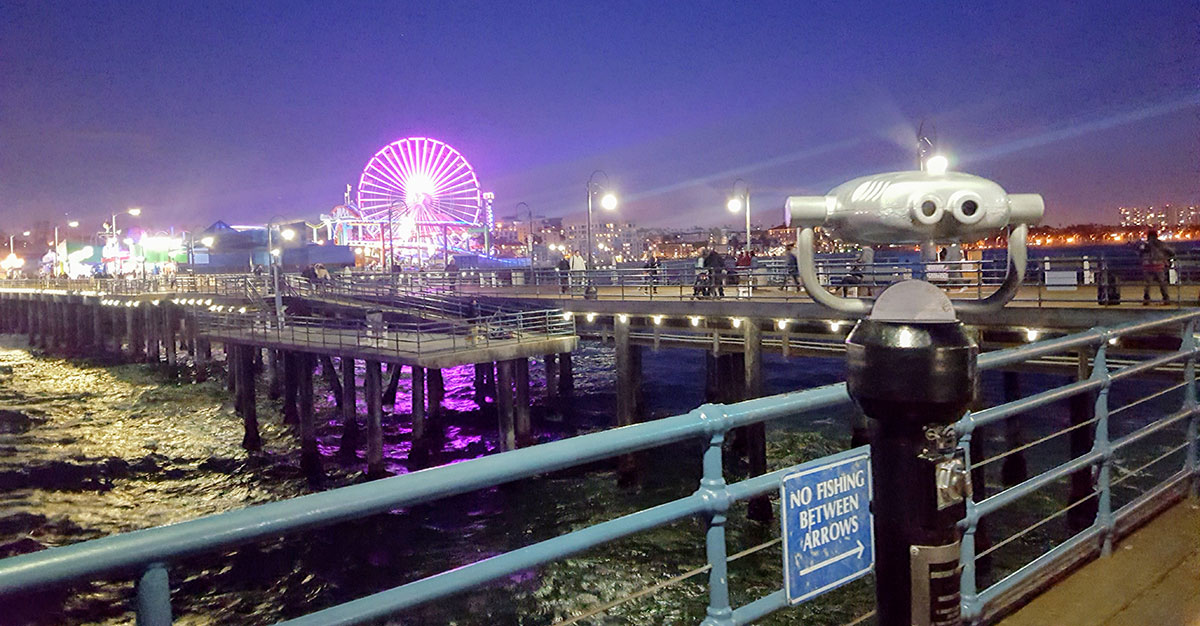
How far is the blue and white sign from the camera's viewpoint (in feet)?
8.14

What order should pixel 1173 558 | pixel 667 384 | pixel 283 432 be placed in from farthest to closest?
pixel 667 384 < pixel 283 432 < pixel 1173 558

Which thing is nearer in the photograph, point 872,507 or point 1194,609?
point 872,507

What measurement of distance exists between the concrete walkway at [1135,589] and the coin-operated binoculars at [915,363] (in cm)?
126

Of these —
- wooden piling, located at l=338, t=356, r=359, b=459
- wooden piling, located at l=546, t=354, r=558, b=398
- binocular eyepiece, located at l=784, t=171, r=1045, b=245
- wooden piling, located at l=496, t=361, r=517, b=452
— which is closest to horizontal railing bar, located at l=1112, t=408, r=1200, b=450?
binocular eyepiece, located at l=784, t=171, r=1045, b=245

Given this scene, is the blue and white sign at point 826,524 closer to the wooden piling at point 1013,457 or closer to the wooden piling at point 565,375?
the wooden piling at point 1013,457

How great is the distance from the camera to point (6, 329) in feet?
245

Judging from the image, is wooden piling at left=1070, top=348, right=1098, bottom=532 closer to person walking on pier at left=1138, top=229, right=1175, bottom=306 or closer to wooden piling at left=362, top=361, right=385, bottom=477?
person walking on pier at left=1138, top=229, right=1175, bottom=306

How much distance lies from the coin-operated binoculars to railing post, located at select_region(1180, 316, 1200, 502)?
3.14m

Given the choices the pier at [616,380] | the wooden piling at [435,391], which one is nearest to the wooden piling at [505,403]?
the pier at [616,380]

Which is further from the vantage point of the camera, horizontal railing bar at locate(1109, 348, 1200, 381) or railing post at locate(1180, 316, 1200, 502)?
railing post at locate(1180, 316, 1200, 502)

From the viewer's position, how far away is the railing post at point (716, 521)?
2344 mm

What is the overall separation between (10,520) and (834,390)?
19.4 m

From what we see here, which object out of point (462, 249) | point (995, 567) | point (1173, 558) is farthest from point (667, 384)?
point (462, 249)

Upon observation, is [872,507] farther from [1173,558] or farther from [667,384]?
[667,384]
